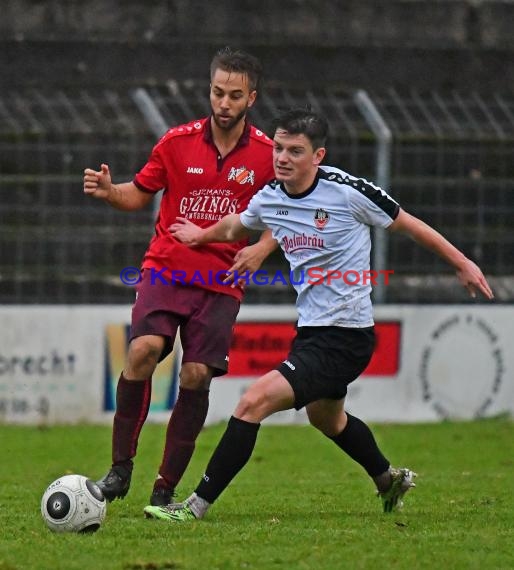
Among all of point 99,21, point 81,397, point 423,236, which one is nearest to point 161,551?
point 423,236

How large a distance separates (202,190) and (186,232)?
11.5 inches

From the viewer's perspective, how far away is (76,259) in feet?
42.5

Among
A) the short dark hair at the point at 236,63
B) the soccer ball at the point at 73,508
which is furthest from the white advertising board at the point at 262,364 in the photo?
the soccer ball at the point at 73,508

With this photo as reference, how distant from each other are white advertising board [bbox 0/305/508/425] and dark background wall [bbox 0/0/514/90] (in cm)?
288

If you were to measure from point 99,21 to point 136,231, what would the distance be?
3573 millimetres

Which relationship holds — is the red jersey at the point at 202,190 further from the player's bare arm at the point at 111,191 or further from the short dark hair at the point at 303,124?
the short dark hair at the point at 303,124

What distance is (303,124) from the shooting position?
7191 mm

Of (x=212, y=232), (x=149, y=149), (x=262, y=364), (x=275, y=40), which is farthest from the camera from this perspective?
Result: (x=275, y=40)

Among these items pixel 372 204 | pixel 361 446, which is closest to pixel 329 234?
pixel 372 204

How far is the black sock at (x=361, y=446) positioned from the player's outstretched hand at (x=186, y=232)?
3.96ft

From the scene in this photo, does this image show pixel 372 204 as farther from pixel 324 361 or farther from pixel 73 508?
pixel 73 508

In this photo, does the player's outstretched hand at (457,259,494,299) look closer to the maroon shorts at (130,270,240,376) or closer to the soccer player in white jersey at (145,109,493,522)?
the soccer player in white jersey at (145,109,493,522)

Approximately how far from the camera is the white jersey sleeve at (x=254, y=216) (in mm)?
7352

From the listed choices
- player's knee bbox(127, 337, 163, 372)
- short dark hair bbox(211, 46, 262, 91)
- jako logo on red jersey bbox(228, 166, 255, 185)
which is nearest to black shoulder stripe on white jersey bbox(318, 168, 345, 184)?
jako logo on red jersey bbox(228, 166, 255, 185)
